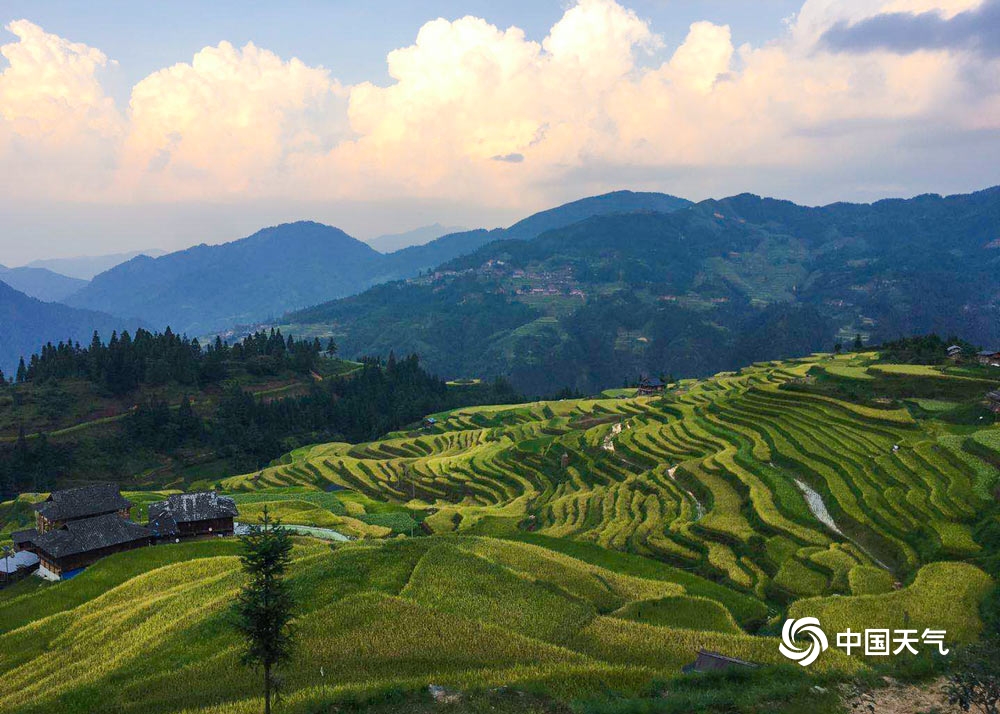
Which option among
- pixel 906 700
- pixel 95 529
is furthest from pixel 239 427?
pixel 906 700

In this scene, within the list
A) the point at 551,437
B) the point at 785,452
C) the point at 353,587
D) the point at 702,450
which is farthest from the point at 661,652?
the point at 551,437

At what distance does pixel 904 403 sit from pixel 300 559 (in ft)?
195

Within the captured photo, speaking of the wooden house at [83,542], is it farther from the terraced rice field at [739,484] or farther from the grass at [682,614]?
the grass at [682,614]

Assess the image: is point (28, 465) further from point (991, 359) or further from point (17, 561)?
point (991, 359)

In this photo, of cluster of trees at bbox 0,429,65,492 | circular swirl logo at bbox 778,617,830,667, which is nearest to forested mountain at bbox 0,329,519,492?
cluster of trees at bbox 0,429,65,492

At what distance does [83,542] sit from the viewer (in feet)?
146

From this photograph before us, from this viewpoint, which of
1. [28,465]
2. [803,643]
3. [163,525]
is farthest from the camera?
[28,465]

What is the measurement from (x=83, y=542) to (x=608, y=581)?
37.5 metres

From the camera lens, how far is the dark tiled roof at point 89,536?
43.6m

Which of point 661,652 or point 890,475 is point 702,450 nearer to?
point 890,475

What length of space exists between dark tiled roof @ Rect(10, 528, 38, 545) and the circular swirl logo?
5089cm

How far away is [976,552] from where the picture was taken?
111 feet

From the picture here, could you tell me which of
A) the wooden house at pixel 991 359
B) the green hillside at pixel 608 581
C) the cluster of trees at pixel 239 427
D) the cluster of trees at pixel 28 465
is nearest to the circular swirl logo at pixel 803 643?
the green hillside at pixel 608 581

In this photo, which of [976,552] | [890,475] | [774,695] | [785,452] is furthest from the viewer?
[785,452]
